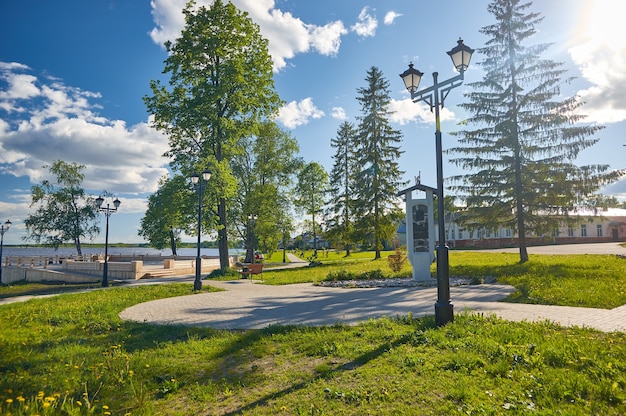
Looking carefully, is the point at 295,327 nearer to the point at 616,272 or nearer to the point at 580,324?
the point at 580,324

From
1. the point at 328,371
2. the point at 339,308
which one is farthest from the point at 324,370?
the point at 339,308

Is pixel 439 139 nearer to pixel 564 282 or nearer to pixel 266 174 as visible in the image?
pixel 564 282

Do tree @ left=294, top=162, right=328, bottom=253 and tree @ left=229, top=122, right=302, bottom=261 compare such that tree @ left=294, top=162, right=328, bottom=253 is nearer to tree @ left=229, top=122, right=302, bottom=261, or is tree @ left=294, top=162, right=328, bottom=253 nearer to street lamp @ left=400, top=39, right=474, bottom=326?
tree @ left=229, top=122, right=302, bottom=261

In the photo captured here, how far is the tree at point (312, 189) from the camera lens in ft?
142

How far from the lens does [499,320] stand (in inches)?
274

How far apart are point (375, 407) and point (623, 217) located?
226 ft

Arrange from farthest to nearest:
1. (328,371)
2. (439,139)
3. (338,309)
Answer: (338,309), (439,139), (328,371)

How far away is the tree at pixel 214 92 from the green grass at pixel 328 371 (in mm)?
16259

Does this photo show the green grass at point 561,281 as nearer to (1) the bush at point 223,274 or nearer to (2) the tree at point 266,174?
(1) the bush at point 223,274

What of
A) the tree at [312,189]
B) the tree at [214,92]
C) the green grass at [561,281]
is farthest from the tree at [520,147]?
the tree at [312,189]

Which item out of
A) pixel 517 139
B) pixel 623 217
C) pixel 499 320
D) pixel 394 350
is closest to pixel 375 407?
pixel 394 350

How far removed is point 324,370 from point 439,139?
5409mm

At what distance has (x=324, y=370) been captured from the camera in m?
5.01

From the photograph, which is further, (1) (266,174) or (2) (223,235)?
(1) (266,174)
